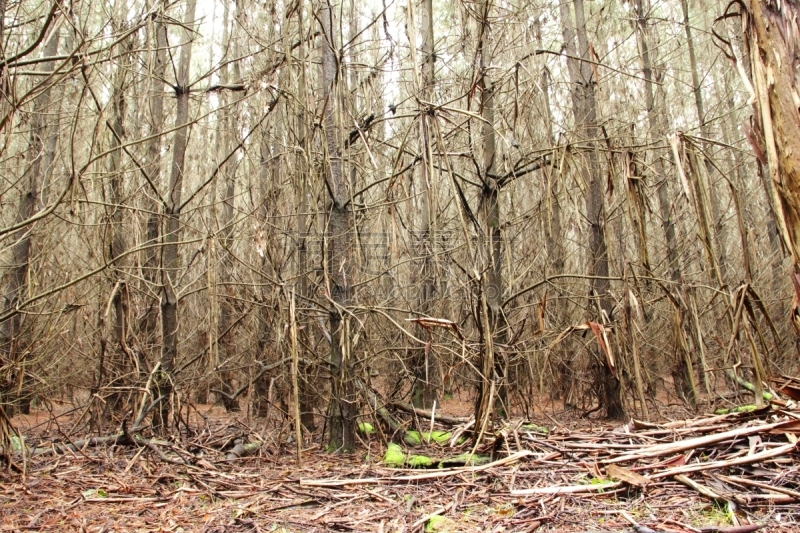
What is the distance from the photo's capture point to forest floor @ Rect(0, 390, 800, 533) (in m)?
2.50

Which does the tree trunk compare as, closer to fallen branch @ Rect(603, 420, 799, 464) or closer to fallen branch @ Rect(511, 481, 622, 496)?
fallen branch @ Rect(511, 481, 622, 496)

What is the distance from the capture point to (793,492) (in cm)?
238

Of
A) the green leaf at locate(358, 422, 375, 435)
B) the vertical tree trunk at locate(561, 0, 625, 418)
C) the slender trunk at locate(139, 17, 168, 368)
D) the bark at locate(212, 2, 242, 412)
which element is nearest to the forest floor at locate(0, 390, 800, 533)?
the green leaf at locate(358, 422, 375, 435)

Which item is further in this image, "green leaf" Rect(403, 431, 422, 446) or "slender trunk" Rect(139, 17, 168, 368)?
"slender trunk" Rect(139, 17, 168, 368)

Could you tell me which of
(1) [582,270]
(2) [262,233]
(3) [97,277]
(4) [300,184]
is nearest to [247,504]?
(2) [262,233]

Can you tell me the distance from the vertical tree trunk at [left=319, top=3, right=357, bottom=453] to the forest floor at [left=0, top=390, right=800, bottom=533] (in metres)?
0.51

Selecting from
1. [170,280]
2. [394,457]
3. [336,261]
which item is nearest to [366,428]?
[394,457]

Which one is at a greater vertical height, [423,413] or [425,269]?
[425,269]

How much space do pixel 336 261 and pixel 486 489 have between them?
2.19 m

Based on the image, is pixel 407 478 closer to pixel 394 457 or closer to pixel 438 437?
pixel 394 457

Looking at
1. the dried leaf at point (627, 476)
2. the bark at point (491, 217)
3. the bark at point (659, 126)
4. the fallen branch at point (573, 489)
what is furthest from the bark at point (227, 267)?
the bark at point (659, 126)

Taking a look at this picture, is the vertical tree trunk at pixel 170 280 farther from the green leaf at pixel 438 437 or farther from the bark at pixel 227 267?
the green leaf at pixel 438 437

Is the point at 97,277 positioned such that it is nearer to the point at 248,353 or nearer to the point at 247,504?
the point at 248,353

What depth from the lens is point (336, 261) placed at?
461cm
